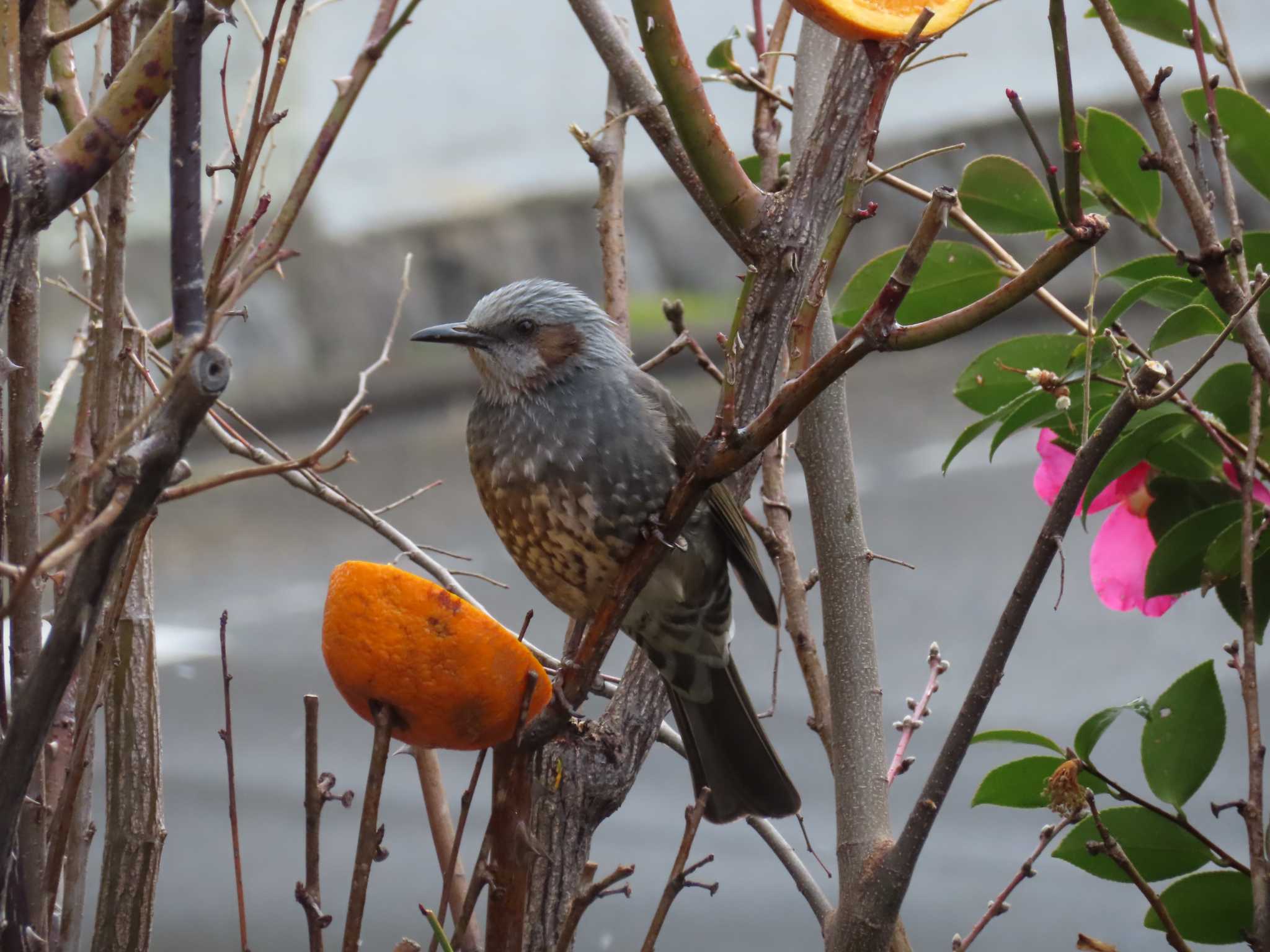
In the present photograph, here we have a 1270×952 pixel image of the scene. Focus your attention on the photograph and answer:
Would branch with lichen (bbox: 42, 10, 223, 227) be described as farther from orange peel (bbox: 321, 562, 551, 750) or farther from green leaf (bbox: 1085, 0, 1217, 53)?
green leaf (bbox: 1085, 0, 1217, 53)

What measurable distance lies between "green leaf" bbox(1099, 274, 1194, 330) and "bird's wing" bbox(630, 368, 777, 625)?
69cm

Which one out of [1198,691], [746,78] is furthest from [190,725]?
[1198,691]

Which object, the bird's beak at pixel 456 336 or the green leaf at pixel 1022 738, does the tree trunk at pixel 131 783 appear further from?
the green leaf at pixel 1022 738

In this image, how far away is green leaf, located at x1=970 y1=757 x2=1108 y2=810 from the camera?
51.7 inches

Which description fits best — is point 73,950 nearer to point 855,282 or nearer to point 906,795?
point 855,282

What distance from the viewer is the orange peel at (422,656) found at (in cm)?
96

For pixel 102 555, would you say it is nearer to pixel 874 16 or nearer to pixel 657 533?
pixel 657 533

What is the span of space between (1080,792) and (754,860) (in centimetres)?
318

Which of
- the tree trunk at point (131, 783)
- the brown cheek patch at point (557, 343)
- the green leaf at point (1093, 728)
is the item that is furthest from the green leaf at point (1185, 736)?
the brown cheek patch at point (557, 343)

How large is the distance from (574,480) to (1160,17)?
91cm

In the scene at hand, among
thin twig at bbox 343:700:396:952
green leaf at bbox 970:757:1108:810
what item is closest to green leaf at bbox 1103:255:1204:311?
green leaf at bbox 970:757:1108:810

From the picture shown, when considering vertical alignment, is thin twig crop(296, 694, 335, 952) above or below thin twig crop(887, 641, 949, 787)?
below

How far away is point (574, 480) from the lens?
190cm

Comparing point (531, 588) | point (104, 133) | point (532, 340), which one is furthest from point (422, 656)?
point (531, 588)
